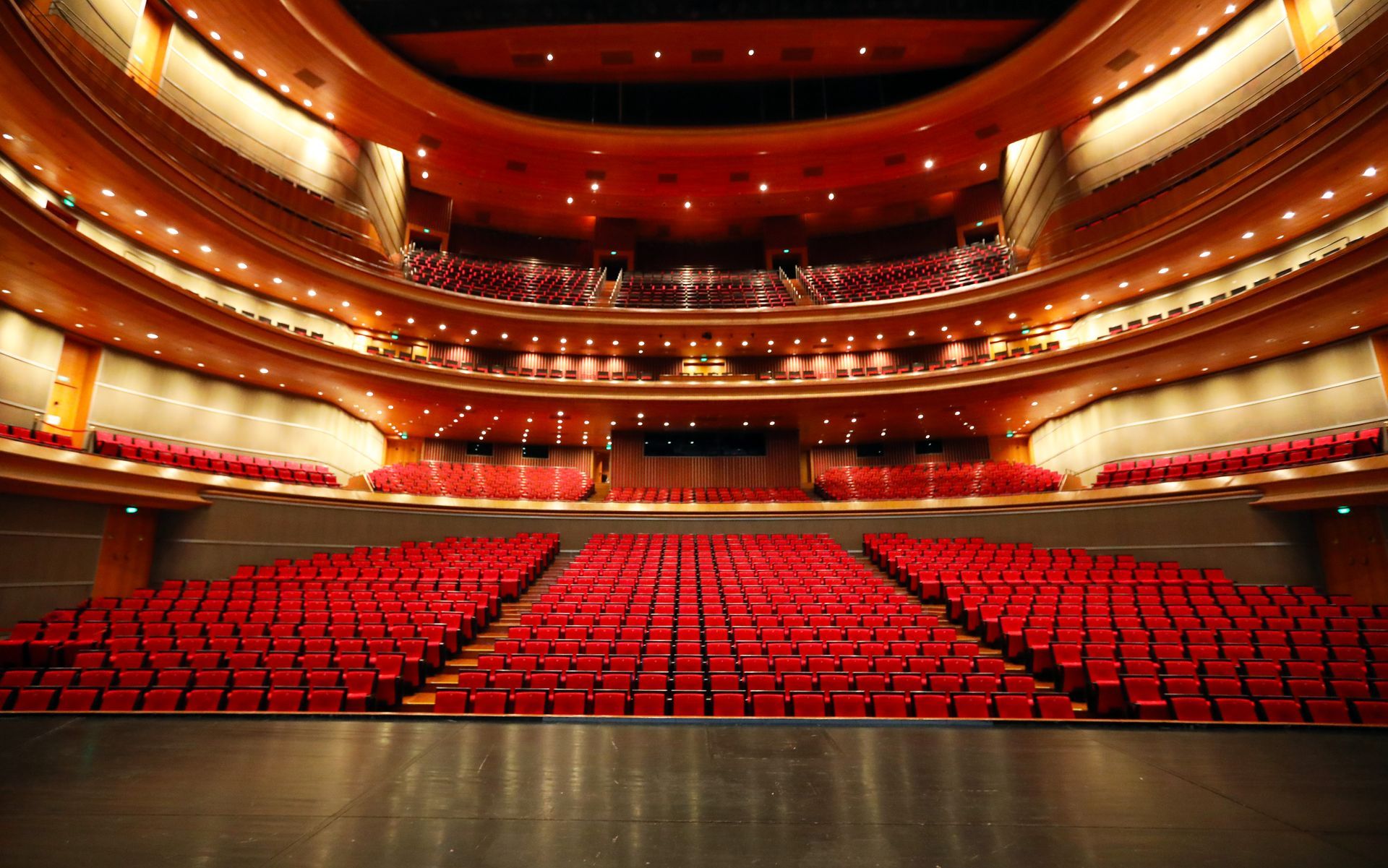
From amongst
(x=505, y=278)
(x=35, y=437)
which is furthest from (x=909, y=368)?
(x=35, y=437)

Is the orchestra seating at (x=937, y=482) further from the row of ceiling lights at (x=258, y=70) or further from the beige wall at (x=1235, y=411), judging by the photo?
the row of ceiling lights at (x=258, y=70)

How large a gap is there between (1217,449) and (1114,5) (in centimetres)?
757

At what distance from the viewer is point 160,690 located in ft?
13.6

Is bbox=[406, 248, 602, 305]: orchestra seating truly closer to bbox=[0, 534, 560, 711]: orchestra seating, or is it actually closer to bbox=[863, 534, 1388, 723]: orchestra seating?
bbox=[0, 534, 560, 711]: orchestra seating

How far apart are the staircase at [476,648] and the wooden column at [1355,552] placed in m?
9.47

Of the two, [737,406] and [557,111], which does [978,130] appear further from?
[557,111]

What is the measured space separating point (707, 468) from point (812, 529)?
4.10 m

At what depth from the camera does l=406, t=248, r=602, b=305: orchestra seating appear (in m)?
13.3

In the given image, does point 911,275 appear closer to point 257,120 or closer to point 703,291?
point 703,291

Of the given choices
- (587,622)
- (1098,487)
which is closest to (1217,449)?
(1098,487)

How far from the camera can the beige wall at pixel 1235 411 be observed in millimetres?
8148

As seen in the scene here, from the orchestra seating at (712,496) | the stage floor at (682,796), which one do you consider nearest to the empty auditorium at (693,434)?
the stage floor at (682,796)

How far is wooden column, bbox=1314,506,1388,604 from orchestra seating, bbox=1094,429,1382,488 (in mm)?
675

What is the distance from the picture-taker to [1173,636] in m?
5.27
